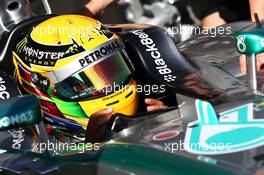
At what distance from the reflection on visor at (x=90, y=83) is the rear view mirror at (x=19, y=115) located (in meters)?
0.40

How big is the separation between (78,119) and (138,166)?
0.59 meters

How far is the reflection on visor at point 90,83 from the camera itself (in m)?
2.40

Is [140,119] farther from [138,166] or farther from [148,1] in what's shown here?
[148,1]

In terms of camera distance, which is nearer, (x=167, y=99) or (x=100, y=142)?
(x=100, y=142)

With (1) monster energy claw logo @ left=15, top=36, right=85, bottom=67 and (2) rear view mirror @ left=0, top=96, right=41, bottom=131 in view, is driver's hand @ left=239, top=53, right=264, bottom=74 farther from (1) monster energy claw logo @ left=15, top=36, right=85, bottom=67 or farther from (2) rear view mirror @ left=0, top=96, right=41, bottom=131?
(2) rear view mirror @ left=0, top=96, right=41, bottom=131

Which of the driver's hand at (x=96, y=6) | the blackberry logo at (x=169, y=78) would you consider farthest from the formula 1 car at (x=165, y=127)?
the driver's hand at (x=96, y=6)

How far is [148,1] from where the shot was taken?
5.20 meters

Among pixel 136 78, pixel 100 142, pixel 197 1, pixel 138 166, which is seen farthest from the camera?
pixel 197 1

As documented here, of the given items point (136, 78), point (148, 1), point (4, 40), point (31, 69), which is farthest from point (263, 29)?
point (148, 1)

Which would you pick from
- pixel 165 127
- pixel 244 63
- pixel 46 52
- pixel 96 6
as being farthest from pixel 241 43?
pixel 96 6

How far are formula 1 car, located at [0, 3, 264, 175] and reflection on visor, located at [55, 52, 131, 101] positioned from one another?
16 cm

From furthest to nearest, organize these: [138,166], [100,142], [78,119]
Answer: [78,119] < [100,142] < [138,166]

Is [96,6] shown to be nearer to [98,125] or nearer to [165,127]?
[98,125]

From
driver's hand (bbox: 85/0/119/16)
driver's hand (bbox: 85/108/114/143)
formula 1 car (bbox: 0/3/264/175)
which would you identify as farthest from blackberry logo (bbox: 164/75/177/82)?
driver's hand (bbox: 85/0/119/16)
